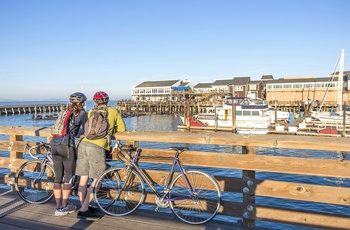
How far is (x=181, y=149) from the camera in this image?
414 centimetres

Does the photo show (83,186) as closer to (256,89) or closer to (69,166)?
(69,166)

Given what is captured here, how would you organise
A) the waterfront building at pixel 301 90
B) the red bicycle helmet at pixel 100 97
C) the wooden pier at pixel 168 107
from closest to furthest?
the red bicycle helmet at pixel 100 97, the waterfront building at pixel 301 90, the wooden pier at pixel 168 107

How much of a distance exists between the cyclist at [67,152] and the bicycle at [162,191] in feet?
1.72

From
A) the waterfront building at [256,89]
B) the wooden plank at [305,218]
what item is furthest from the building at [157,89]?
the wooden plank at [305,218]

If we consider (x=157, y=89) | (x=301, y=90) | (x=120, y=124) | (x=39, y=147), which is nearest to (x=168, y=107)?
(x=157, y=89)

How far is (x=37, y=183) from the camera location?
5.21 m

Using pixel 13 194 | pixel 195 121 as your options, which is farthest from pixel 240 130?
pixel 13 194

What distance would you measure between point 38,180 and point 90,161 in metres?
1.48

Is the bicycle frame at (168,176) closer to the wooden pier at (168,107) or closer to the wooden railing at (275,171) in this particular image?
the wooden railing at (275,171)

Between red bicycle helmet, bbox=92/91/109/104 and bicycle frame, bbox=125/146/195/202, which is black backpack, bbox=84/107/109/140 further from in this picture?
bicycle frame, bbox=125/146/195/202

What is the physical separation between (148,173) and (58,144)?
4.77ft

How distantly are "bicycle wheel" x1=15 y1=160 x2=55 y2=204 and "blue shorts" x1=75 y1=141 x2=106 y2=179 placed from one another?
106cm

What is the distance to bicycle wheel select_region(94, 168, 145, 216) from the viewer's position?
441 cm

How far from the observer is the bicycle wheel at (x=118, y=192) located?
441 centimetres
